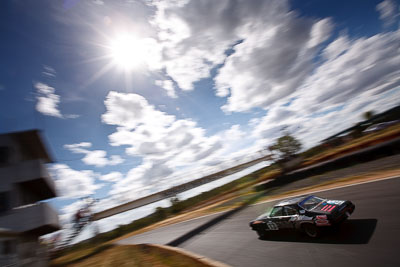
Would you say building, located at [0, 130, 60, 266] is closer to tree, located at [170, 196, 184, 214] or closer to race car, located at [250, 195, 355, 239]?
race car, located at [250, 195, 355, 239]

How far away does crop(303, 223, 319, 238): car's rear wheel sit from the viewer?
652cm

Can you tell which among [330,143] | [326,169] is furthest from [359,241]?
[330,143]

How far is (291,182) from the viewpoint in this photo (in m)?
19.4

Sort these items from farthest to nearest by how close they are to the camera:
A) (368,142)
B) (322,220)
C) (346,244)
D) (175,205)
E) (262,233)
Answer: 1. (175,205)
2. (368,142)
3. (262,233)
4. (322,220)
5. (346,244)

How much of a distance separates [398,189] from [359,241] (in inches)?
183

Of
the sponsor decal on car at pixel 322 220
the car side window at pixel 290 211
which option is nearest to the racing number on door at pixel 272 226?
the car side window at pixel 290 211

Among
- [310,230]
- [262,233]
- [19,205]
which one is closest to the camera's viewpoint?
[310,230]

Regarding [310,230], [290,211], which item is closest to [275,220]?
[290,211]

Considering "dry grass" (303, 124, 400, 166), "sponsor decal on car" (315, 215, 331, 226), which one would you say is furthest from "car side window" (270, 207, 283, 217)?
"dry grass" (303, 124, 400, 166)

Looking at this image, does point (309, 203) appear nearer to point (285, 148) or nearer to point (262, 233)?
point (262, 233)

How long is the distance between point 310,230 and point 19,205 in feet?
56.3

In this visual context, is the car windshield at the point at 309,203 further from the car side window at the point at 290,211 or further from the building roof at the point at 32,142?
the building roof at the point at 32,142

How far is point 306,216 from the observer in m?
6.79

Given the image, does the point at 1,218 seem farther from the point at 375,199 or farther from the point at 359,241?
the point at 375,199
